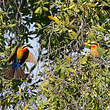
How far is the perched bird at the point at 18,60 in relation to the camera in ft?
12.5

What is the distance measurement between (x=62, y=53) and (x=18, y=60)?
0.55m

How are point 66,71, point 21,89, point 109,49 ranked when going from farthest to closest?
1. point 21,89
2. point 109,49
3. point 66,71

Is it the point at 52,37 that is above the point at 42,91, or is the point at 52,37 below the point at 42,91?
above

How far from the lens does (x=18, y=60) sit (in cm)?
391

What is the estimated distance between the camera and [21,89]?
4.00 m

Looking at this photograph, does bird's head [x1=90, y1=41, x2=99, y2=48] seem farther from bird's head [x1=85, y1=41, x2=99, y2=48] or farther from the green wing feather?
the green wing feather

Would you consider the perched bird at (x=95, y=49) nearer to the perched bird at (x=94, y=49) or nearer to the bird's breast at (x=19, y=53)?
the perched bird at (x=94, y=49)

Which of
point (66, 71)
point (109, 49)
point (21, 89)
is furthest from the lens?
point (21, 89)

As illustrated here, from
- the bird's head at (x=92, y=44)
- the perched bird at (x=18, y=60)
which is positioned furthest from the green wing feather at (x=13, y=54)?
the bird's head at (x=92, y=44)

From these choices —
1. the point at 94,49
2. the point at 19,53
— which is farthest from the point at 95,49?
the point at 19,53

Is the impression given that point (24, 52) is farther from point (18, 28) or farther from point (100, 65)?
point (100, 65)

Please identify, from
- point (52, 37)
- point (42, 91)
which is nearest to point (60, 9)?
point (52, 37)

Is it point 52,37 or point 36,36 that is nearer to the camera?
point 52,37

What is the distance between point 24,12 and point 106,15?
0.81m
